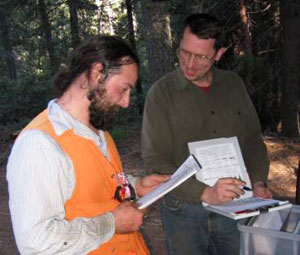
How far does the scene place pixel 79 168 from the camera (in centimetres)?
168

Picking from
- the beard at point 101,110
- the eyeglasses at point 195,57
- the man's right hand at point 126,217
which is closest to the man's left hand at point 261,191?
the eyeglasses at point 195,57

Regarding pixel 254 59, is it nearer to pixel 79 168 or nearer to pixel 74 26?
pixel 79 168

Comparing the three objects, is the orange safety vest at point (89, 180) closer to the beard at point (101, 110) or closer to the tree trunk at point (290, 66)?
the beard at point (101, 110)

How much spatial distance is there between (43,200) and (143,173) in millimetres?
4996

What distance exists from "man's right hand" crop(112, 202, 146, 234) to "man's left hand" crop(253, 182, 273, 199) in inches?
41.4

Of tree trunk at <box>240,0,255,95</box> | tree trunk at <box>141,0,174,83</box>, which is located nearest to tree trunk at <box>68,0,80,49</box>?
tree trunk at <box>240,0,255,95</box>

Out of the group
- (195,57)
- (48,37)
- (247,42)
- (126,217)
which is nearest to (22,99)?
(48,37)

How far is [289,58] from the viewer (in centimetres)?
761

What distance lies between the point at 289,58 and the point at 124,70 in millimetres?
6510

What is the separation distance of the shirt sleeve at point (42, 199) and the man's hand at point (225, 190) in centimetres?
90

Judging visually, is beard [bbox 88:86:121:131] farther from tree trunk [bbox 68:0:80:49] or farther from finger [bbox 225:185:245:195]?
tree trunk [bbox 68:0:80:49]

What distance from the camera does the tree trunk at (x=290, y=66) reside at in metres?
7.43

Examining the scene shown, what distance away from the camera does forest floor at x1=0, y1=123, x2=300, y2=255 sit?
510 centimetres

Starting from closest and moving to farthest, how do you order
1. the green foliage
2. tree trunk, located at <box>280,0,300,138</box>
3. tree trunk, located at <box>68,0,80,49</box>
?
tree trunk, located at <box>280,0,300,138</box>, tree trunk, located at <box>68,0,80,49</box>, the green foliage
